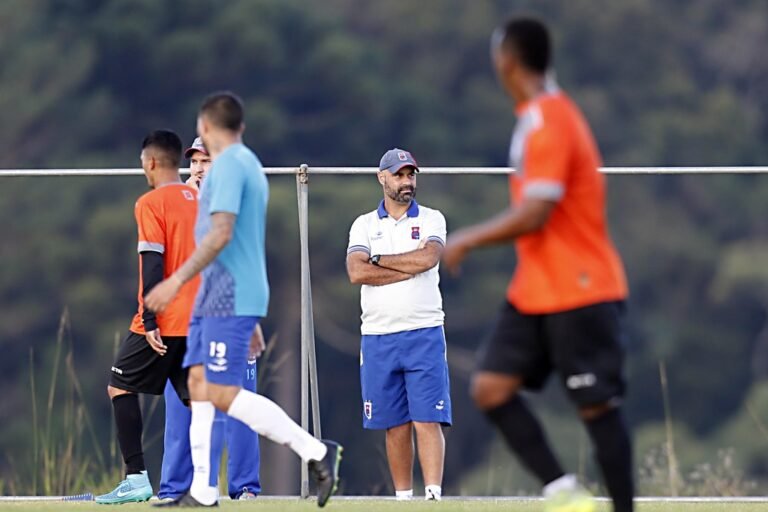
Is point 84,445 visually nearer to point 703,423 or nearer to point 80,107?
point 80,107

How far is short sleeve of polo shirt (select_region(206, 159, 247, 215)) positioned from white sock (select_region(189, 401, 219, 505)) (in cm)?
84

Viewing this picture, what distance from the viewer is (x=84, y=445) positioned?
25.9 meters

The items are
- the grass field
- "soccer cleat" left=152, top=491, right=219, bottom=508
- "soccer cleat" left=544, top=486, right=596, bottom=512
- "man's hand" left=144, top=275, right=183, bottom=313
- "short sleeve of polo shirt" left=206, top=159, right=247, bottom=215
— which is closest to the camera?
"soccer cleat" left=544, top=486, right=596, bottom=512


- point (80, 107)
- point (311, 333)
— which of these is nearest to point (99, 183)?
point (80, 107)

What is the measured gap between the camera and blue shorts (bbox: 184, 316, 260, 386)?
23.0 feet

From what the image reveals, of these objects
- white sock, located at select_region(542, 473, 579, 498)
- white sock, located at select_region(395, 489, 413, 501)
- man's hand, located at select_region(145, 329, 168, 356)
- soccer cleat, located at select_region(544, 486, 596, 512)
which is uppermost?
man's hand, located at select_region(145, 329, 168, 356)

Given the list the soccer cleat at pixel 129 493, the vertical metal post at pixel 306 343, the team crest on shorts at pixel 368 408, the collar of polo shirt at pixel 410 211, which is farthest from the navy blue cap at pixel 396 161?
the soccer cleat at pixel 129 493

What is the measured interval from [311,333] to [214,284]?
2.33 metres

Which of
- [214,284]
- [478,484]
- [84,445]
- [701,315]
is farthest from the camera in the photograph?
[701,315]

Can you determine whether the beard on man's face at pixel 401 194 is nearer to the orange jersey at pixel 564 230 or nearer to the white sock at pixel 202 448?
the white sock at pixel 202 448

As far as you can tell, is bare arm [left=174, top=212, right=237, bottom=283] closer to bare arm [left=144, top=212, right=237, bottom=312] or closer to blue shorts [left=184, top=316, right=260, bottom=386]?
bare arm [left=144, top=212, right=237, bottom=312]

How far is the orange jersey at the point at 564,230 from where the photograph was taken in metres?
5.85

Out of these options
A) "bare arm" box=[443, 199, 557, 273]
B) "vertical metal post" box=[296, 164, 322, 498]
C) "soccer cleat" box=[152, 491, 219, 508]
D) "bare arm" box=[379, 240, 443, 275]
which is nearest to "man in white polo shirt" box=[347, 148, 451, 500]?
"bare arm" box=[379, 240, 443, 275]

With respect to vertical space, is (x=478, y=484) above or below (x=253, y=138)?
below
